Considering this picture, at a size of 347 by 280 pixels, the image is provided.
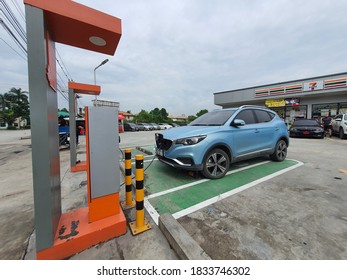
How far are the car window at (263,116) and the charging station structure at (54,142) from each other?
413 cm

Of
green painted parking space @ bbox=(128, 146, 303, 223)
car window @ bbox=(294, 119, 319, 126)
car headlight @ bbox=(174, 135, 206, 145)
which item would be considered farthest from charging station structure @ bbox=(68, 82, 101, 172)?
car window @ bbox=(294, 119, 319, 126)

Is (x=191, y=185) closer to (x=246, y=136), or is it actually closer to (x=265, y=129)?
(x=246, y=136)

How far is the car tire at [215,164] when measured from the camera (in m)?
3.56

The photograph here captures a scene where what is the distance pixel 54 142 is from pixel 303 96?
75.0ft

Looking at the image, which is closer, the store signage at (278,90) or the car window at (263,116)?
the car window at (263,116)

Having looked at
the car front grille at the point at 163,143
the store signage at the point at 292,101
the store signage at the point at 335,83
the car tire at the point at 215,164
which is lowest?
the car tire at the point at 215,164

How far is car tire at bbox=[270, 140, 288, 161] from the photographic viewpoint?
5070 millimetres

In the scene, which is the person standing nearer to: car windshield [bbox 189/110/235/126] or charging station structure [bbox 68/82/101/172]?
car windshield [bbox 189/110/235/126]

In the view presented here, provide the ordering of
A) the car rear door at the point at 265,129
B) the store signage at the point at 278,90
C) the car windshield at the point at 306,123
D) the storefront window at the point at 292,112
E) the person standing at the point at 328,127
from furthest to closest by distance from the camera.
→ the storefront window at the point at 292,112 < the store signage at the point at 278,90 < the person standing at the point at 328,127 < the car windshield at the point at 306,123 < the car rear door at the point at 265,129

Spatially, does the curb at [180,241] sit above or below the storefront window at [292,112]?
below

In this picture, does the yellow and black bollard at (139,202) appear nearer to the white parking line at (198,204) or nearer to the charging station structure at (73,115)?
the white parking line at (198,204)

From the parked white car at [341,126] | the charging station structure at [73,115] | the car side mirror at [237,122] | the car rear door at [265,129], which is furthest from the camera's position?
the parked white car at [341,126]

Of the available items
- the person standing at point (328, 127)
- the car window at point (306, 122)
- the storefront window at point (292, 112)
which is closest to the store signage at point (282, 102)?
the storefront window at point (292, 112)

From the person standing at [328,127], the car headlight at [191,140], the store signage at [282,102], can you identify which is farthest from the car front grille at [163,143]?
the store signage at [282,102]
